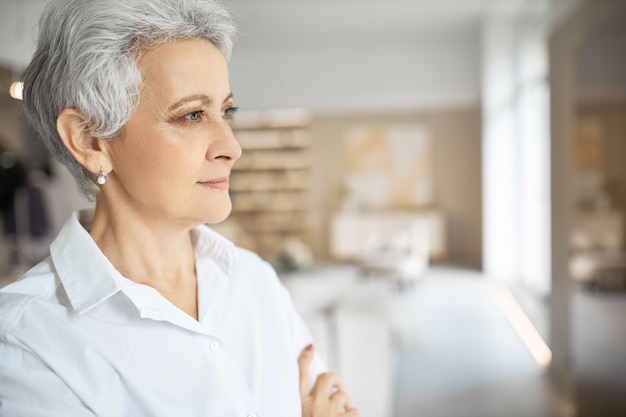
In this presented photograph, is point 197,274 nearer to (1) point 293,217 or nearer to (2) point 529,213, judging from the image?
(2) point 529,213

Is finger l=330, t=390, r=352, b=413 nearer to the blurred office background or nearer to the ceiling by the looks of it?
the blurred office background

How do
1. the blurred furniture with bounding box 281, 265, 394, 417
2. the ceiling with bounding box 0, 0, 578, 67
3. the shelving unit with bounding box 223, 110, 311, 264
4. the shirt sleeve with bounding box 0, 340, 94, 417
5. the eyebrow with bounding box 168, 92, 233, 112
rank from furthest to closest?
the shelving unit with bounding box 223, 110, 311, 264, the ceiling with bounding box 0, 0, 578, 67, the blurred furniture with bounding box 281, 265, 394, 417, the eyebrow with bounding box 168, 92, 233, 112, the shirt sleeve with bounding box 0, 340, 94, 417

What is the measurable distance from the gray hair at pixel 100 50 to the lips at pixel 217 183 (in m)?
0.16

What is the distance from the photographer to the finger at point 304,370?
3.69ft

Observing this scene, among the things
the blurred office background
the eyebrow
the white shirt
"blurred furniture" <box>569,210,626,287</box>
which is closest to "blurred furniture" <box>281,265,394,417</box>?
the blurred office background

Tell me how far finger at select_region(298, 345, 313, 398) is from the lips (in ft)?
1.31

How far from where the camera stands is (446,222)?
923 centimetres

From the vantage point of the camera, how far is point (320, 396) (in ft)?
3.70

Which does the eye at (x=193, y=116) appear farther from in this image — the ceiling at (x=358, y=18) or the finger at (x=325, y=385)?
the ceiling at (x=358, y=18)

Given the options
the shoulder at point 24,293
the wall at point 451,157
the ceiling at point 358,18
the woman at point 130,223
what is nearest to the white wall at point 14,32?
the woman at point 130,223

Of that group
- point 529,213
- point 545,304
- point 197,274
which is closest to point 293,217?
point 529,213

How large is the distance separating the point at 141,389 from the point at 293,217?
29.5 ft

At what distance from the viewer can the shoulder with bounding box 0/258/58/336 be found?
849mm

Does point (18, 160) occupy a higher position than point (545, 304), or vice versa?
point (18, 160)
